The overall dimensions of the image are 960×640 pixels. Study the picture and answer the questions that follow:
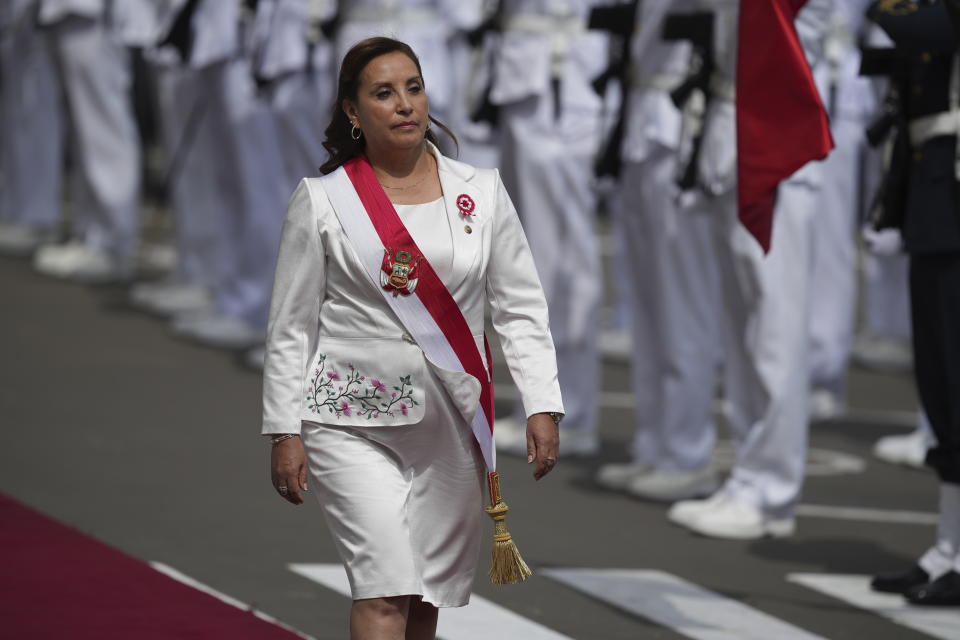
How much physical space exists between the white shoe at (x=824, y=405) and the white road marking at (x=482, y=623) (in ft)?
14.2

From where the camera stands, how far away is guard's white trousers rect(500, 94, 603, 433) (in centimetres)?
936

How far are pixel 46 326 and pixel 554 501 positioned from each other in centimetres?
504

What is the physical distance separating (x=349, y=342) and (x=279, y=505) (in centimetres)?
312

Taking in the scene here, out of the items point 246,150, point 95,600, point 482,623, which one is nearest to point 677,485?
point 482,623

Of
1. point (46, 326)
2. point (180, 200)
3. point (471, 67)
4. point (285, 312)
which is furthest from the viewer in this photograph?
point (180, 200)

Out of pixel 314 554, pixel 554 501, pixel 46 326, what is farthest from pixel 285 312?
pixel 46 326

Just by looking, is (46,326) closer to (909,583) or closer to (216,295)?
(216,295)

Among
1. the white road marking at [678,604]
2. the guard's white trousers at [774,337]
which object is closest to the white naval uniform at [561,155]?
the guard's white trousers at [774,337]

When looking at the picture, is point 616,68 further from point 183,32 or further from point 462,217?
point 183,32

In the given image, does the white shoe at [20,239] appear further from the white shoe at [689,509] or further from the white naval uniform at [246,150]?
the white shoe at [689,509]

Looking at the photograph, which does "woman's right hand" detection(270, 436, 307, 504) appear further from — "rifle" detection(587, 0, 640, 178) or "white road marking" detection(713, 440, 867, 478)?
"white road marking" detection(713, 440, 867, 478)

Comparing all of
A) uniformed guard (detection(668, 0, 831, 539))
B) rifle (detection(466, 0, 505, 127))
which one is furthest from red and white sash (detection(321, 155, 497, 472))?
rifle (detection(466, 0, 505, 127))

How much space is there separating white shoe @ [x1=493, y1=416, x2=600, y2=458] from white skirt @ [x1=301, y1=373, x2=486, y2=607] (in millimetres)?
4258

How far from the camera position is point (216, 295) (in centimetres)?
1248
